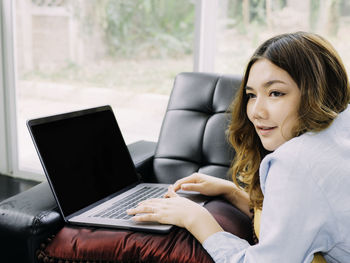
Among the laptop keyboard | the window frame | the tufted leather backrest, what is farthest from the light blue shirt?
the window frame

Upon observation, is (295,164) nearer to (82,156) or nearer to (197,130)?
(82,156)

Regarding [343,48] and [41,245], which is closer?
[41,245]

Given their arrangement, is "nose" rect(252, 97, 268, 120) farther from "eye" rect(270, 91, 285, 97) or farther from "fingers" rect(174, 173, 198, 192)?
"fingers" rect(174, 173, 198, 192)

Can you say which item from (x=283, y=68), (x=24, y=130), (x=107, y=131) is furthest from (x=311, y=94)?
(x=24, y=130)

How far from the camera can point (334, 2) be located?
7.11ft

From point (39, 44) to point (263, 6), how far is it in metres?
1.72

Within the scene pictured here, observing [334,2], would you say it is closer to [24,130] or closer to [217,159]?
[217,159]

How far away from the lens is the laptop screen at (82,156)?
1185 millimetres

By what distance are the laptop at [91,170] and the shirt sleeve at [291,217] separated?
31 cm

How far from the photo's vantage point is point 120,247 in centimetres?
106

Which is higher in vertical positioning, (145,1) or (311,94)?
(145,1)

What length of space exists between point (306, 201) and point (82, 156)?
0.74m

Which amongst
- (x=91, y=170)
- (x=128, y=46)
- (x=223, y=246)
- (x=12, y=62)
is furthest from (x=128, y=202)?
(x=12, y=62)

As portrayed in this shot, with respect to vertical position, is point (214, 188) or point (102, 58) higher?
point (102, 58)
